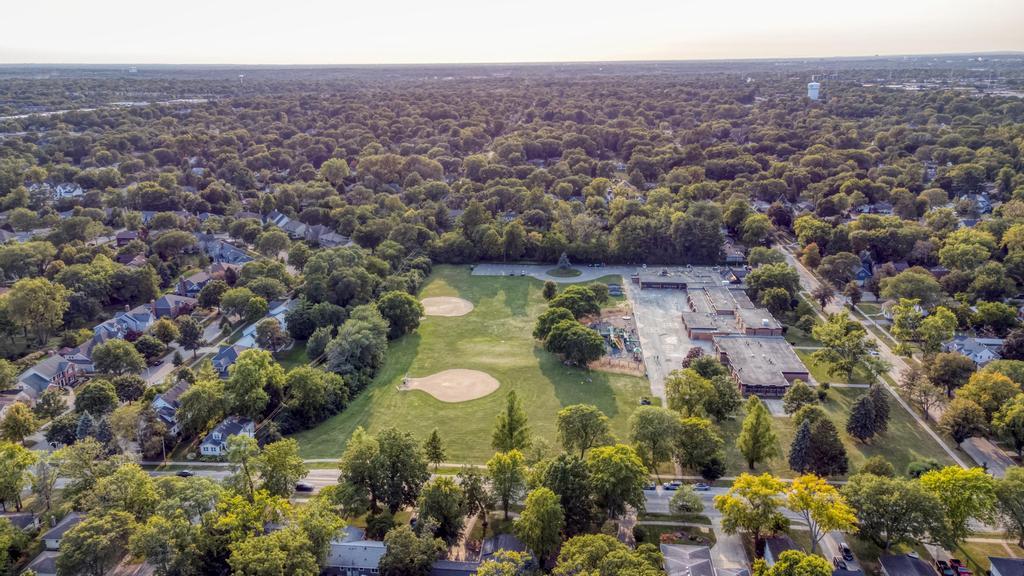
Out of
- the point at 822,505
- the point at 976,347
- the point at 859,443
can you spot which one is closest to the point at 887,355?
the point at 976,347

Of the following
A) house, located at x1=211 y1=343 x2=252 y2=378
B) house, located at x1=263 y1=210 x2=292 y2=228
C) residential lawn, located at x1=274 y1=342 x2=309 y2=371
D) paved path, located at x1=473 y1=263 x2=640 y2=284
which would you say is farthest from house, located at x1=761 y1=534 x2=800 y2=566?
house, located at x1=263 y1=210 x2=292 y2=228

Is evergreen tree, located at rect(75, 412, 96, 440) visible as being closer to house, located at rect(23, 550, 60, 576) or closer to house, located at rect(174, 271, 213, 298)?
house, located at rect(23, 550, 60, 576)

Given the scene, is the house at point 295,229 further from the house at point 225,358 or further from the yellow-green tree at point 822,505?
the yellow-green tree at point 822,505

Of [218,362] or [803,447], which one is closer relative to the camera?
[803,447]

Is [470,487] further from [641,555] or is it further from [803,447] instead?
[803,447]

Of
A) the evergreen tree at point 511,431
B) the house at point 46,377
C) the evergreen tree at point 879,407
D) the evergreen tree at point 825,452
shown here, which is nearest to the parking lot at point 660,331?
the evergreen tree at point 825,452

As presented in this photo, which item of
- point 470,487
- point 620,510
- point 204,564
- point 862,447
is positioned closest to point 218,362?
point 204,564
